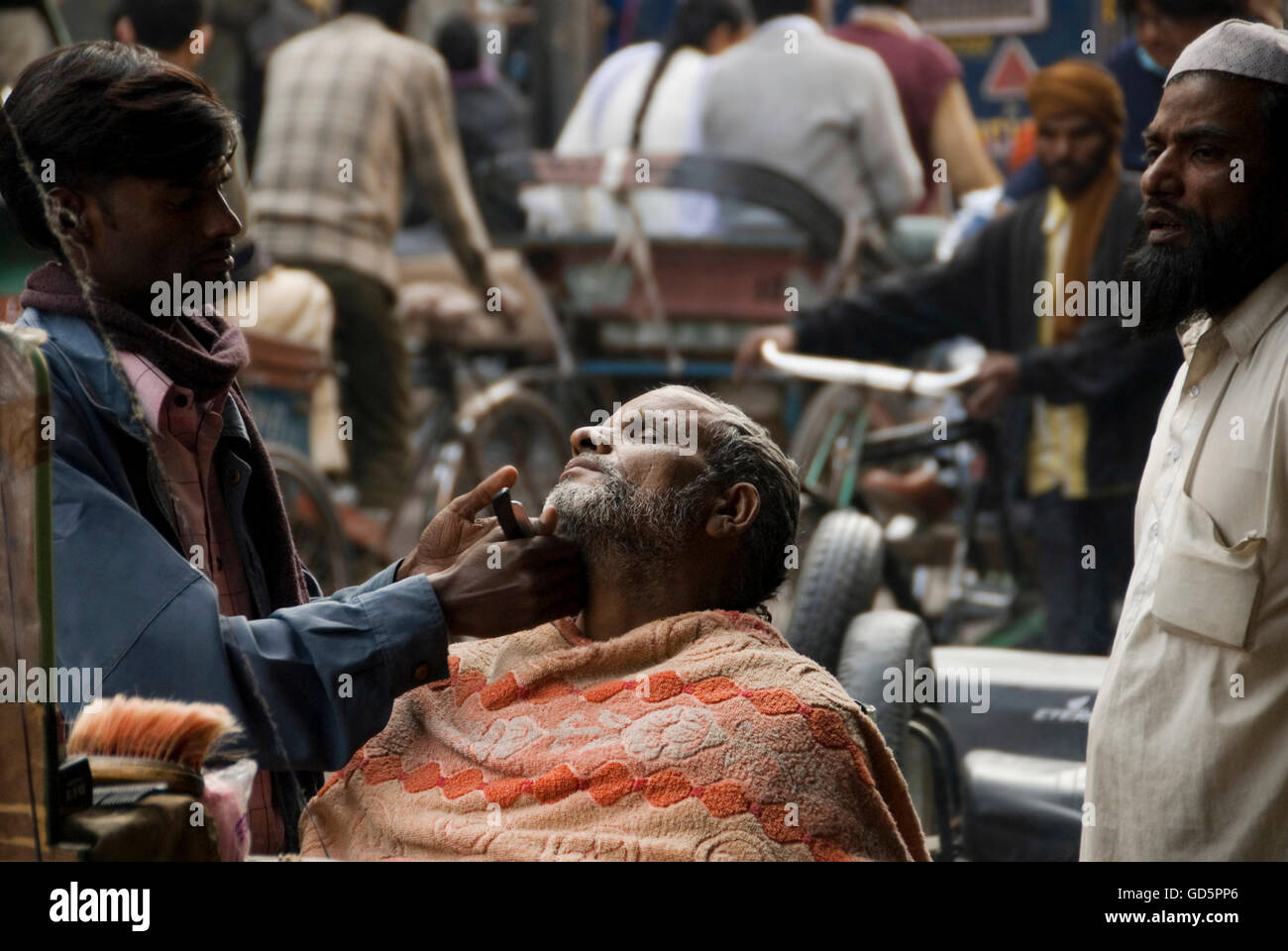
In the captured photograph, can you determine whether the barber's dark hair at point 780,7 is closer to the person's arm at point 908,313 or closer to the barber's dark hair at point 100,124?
the person's arm at point 908,313

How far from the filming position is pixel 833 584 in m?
4.02

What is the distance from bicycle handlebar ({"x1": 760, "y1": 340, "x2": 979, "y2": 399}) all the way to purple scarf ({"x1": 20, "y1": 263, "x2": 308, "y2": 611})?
139 inches

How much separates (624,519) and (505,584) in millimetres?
350

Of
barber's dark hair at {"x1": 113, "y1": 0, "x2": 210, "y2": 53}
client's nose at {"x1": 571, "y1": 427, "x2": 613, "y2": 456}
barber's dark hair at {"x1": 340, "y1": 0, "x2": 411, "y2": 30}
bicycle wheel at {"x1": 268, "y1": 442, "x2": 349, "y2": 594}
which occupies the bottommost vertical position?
bicycle wheel at {"x1": 268, "y1": 442, "x2": 349, "y2": 594}

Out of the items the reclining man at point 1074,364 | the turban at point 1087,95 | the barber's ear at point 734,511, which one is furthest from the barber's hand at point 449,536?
the turban at point 1087,95

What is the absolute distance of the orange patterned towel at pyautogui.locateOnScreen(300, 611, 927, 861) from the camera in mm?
2385

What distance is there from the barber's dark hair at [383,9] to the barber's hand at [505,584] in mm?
4894

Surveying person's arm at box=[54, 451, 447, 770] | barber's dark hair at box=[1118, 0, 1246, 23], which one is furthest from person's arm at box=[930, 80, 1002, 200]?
person's arm at box=[54, 451, 447, 770]

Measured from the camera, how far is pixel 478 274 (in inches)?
281

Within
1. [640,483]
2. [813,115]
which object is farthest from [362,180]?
[640,483]

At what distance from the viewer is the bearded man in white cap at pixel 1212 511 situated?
244 centimetres

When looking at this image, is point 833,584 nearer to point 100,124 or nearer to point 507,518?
point 507,518

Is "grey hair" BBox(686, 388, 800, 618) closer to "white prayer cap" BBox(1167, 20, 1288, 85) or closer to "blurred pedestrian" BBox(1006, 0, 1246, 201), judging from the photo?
"white prayer cap" BBox(1167, 20, 1288, 85)
